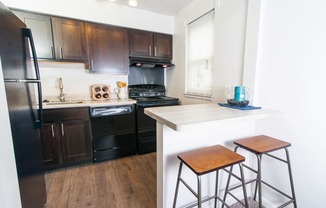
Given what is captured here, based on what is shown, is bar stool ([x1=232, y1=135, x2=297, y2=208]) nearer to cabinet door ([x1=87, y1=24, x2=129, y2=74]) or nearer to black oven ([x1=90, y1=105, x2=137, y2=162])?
black oven ([x1=90, y1=105, x2=137, y2=162])

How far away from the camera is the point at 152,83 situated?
3.18 meters

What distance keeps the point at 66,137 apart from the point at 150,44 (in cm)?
201

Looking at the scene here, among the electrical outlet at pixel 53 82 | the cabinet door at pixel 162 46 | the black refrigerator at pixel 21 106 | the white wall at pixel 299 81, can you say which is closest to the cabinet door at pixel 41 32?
the electrical outlet at pixel 53 82

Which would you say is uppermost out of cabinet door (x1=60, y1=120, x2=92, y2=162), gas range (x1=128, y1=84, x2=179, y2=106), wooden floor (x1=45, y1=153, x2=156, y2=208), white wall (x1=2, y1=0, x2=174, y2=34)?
white wall (x1=2, y1=0, x2=174, y2=34)

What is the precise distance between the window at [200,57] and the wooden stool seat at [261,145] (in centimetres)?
97

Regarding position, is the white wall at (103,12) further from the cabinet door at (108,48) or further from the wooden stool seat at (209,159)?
the wooden stool seat at (209,159)

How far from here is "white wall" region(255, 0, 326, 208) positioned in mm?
1124

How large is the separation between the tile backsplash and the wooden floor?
118 centimetres

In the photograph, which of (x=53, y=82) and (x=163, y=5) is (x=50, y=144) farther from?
(x=163, y=5)

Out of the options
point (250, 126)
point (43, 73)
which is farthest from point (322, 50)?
point (43, 73)

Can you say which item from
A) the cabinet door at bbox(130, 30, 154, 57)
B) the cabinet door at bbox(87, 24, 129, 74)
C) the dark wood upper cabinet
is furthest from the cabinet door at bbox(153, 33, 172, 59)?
the cabinet door at bbox(87, 24, 129, 74)

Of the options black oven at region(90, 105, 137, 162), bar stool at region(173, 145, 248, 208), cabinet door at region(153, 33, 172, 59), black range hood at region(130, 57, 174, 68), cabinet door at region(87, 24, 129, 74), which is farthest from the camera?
cabinet door at region(153, 33, 172, 59)

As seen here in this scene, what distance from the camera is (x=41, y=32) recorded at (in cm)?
207

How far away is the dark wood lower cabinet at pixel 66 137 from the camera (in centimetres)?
201
